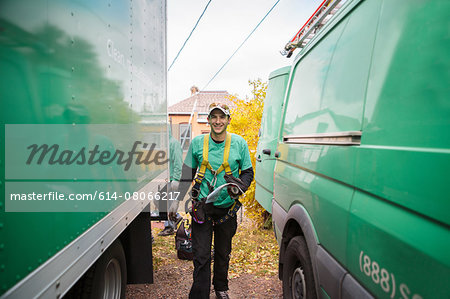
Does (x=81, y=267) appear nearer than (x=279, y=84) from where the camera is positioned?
Yes

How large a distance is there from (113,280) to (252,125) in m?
4.92

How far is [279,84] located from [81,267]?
13.1 ft

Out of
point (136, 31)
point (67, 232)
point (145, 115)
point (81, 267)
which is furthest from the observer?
point (145, 115)

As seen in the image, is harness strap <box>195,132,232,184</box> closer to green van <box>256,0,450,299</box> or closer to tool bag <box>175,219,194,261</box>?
green van <box>256,0,450,299</box>

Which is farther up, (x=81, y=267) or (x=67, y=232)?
(x=67, y=232)

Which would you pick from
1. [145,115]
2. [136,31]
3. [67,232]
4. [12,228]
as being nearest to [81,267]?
[67,232]

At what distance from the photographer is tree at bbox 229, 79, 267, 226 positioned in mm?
6398

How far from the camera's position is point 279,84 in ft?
15.7

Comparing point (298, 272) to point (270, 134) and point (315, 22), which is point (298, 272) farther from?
point (270, 134)

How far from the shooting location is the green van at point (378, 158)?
1.06 m

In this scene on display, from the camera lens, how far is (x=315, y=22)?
3271 mm

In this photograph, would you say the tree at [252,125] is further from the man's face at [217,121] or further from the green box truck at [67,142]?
the green box truck at [67,142]

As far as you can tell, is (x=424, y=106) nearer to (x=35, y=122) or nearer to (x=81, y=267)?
(x=35, y=122)

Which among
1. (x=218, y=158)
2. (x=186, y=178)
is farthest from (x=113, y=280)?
(x=218, y=158)
